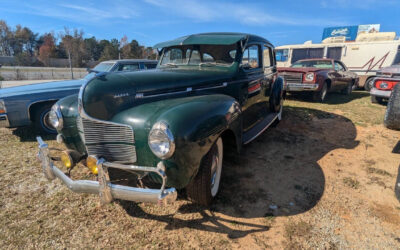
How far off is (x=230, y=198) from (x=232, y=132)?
81cm

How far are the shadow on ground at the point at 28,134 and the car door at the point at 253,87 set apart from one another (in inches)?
160

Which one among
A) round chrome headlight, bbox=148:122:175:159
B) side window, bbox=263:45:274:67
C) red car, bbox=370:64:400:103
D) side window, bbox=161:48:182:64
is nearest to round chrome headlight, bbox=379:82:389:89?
red car, bbox=370:64:400:103

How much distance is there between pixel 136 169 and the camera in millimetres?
1889

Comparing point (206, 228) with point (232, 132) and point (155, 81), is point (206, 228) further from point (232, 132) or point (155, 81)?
point (155, 81)

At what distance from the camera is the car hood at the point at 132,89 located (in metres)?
2.29

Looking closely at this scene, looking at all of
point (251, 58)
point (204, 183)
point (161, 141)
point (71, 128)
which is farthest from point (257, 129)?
point (71, 128)

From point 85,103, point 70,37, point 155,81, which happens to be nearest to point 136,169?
point 85,103

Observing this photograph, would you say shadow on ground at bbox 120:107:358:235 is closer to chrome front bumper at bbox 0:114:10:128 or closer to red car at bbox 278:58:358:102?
red car at bbox 278:58:358:102

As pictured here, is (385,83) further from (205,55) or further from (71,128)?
(71,128)

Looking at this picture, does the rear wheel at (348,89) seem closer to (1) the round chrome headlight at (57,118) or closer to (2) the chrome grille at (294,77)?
(2) the chrome grille at (294,77)

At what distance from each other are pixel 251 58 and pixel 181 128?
8.75 ft

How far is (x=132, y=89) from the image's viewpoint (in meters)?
2.51

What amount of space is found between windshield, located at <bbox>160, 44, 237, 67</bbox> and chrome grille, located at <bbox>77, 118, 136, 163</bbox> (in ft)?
6.50

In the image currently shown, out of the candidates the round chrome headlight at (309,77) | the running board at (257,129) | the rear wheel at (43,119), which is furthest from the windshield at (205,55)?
the round chrome headlight at (309,77)
